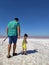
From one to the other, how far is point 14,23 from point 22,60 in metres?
2.09

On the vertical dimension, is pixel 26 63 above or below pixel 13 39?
below

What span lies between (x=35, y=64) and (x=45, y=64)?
0.47m

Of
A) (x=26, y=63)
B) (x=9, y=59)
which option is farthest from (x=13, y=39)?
(x=26, y=63)

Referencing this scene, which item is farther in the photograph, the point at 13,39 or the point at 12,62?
the point at 13,39

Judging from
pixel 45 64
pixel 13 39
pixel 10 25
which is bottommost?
pixel 45 64

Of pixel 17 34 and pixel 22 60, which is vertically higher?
pixel 17 34

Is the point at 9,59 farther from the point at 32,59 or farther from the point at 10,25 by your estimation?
the point at 10,25

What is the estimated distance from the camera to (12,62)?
8.87 metres

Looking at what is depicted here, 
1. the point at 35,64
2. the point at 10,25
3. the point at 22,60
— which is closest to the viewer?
the point at 35,64

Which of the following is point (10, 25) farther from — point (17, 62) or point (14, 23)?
point (17, 62)

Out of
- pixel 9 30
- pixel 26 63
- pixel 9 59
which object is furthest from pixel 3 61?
pixel 9 30

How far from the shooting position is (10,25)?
10016mm

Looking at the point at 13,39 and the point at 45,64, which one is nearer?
the point at 45,64

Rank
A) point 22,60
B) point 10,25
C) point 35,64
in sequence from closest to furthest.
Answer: point 35,64
point 22,60
point 10,25
